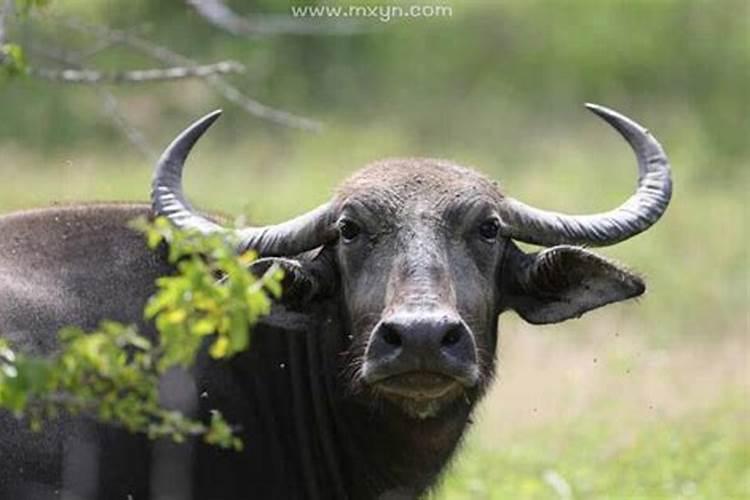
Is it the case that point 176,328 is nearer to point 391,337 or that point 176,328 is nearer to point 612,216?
point 391,337

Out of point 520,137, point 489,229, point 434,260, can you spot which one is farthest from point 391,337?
point 520,137

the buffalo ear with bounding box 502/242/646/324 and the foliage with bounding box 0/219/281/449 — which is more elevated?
the foliage with bounding box 0/219/281/449

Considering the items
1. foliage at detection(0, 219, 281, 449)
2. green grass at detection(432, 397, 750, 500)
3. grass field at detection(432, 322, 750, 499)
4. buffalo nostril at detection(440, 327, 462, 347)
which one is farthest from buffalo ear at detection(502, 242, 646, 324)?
foliage at detection(0, 219, 281, 449)

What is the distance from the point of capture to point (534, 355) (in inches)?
583

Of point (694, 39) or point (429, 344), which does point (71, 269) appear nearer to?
point (429, 344)

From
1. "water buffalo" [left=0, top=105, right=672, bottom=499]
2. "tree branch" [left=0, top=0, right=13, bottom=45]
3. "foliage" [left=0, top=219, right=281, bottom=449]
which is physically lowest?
"water buffalo" [left=0, top=105, right=672, bottom=499]

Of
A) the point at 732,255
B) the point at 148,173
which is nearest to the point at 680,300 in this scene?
the point at 732,255

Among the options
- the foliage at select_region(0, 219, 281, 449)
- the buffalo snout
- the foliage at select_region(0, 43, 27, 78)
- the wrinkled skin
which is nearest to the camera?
the foliage at select_region(0, 219, 281, 449)

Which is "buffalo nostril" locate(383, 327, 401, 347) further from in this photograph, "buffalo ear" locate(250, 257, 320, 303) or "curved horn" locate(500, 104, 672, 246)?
"curved horn" locate(500, 104, 672, 246)

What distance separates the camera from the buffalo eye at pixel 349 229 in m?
8.16

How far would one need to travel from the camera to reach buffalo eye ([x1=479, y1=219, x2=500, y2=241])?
27.0 ft

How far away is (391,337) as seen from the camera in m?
7.45

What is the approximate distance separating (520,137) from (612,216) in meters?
13.2

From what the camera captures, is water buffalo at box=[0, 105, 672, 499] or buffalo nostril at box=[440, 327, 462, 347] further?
water buffalo at box=[0, 105, 672, 499]
